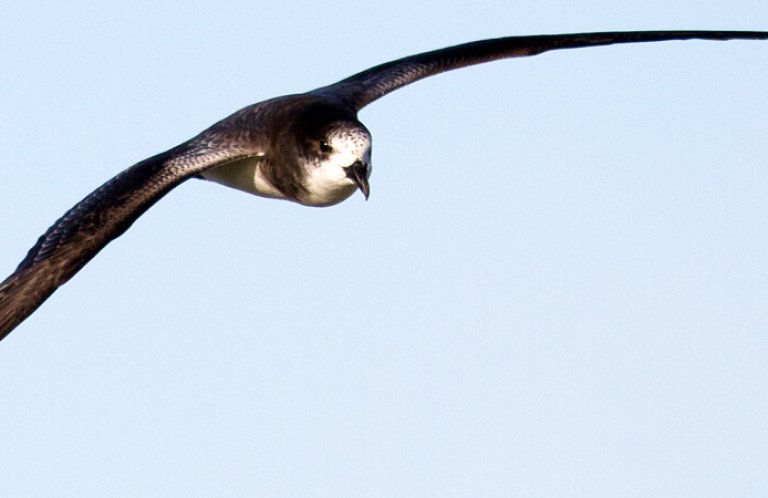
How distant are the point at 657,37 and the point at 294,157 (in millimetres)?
6940

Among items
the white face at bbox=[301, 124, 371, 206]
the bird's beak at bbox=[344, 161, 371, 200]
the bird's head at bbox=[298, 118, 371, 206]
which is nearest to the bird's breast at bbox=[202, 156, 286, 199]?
the bird's head at bbox=[298, 118, 371, 206]

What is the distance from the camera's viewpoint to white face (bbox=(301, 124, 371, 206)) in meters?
20.8

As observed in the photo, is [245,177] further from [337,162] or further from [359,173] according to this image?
[359,173]

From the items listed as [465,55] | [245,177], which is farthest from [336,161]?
[465,55]

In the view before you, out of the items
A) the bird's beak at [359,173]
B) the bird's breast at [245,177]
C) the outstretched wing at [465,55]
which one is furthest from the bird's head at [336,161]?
the outstretched wing at [465,55]

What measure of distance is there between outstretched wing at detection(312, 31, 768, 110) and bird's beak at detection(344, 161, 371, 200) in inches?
104

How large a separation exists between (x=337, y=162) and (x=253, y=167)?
91.1 inches

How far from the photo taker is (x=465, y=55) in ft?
83.5

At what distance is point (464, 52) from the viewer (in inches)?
1004

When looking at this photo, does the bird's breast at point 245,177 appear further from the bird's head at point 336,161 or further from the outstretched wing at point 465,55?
the outstretched wing at point 465,55

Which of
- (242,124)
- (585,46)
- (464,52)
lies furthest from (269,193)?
(585,46)

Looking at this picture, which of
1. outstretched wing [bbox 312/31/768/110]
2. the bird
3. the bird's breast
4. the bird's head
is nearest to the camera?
the bird

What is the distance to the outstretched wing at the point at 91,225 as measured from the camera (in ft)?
65.4

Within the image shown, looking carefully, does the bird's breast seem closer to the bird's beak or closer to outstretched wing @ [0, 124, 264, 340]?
outstretched wing @ [0, 124, 264, 340]
